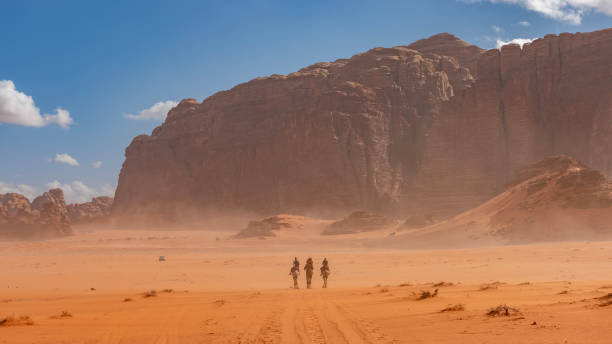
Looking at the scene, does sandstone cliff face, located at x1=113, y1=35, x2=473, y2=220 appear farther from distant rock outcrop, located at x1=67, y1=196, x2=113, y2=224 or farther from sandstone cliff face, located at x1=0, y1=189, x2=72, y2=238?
sandstone cliff face, located at x1=0, y1=189, x2=72, y2=238

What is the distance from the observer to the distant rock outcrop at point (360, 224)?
5612 cm

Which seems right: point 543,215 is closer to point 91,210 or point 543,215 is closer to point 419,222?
point 419,222

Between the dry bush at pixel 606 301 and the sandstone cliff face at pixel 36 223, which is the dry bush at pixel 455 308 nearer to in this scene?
the dry bush at pixel 606 301

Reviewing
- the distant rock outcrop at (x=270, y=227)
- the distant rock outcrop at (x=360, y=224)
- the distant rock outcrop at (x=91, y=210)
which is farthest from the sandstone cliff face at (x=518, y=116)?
the distant rock outcrop at (x=91, y=210)

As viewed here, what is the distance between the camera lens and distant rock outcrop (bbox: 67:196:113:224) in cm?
9850

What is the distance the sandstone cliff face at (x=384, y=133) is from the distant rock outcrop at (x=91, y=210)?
18.8ft

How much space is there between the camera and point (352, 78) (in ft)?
301

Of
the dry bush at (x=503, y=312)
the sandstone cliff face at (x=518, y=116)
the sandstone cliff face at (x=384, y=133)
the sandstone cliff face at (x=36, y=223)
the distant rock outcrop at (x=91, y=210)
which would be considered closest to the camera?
the dry bush at (x=503, y=312)

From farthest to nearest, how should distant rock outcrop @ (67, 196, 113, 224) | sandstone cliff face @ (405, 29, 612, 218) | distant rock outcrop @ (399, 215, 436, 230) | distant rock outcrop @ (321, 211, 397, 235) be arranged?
distant rock outcrop @ (67, 196, 113, 224), sandstone cliff face @ (405, 29, 612, 218), distant rock outcrop @ (321, 211, 397, 235), distant rock outcrop @ (399, 215, 436, 230)

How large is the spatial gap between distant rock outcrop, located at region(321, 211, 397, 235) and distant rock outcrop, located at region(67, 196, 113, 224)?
54948mm

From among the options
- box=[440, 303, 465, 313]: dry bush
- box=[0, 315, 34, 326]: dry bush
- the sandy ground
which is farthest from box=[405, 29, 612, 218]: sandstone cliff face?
box=[0, 315, 34, 326]: dry bush

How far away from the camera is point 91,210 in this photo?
121 m

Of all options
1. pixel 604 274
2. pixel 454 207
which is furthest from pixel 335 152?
pixel 604 274

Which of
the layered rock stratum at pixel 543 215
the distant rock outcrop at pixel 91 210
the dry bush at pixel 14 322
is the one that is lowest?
the dry bush at pixel 14 322
